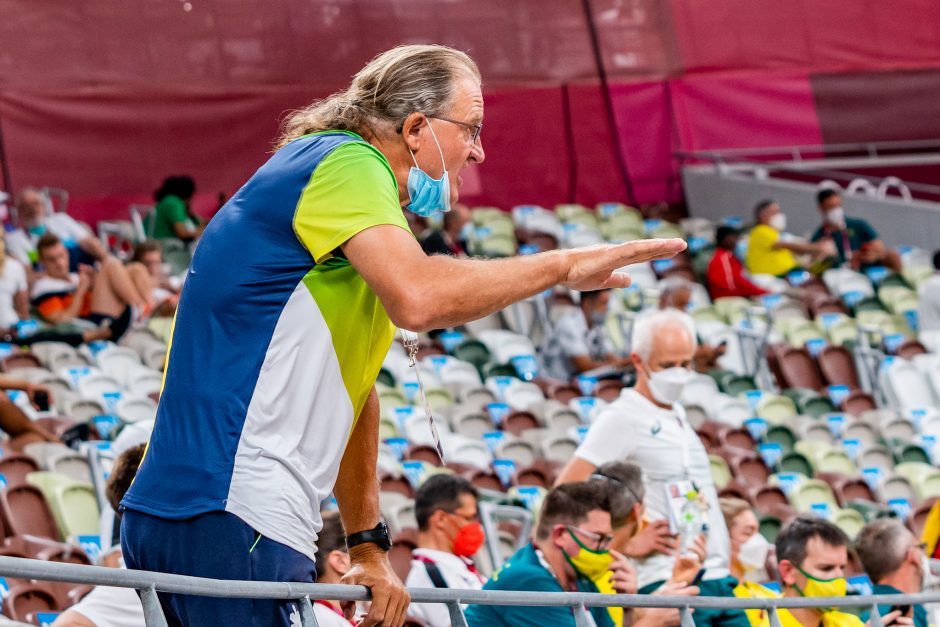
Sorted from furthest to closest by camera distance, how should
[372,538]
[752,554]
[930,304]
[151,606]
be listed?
1. [930,304]
2. [752,554]
3. [372,538]
4. [151,606]

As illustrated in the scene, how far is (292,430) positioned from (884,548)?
346 cm

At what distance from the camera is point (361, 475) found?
247 centimetres

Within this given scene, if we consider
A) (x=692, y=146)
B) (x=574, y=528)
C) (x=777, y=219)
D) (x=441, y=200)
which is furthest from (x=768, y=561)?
(x=692, y=146)

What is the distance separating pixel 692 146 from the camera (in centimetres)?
1498

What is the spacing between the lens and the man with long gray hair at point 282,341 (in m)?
2.07

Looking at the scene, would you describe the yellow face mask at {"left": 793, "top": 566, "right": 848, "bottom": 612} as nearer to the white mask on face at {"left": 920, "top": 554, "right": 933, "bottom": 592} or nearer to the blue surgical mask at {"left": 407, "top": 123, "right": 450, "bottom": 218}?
the white mask on face at {"left": 920, "top": 554, "right": 933, "bottom": 592}

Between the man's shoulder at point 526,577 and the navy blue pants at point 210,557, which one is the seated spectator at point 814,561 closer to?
the man's shoulder at point 526,577

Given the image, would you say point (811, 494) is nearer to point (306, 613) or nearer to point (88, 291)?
point (88, 291)

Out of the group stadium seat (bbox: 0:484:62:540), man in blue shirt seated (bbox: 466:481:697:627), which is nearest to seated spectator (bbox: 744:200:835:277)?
stadium seat (bbox: 0:484:62:540)

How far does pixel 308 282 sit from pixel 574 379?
777cm

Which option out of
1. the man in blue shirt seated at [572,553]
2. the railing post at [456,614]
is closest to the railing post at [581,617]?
the railing post at [456,614]

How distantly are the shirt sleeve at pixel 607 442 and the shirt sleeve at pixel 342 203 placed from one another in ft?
9.19

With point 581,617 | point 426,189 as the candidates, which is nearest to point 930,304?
point 581,617

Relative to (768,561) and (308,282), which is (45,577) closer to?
(308,282)
